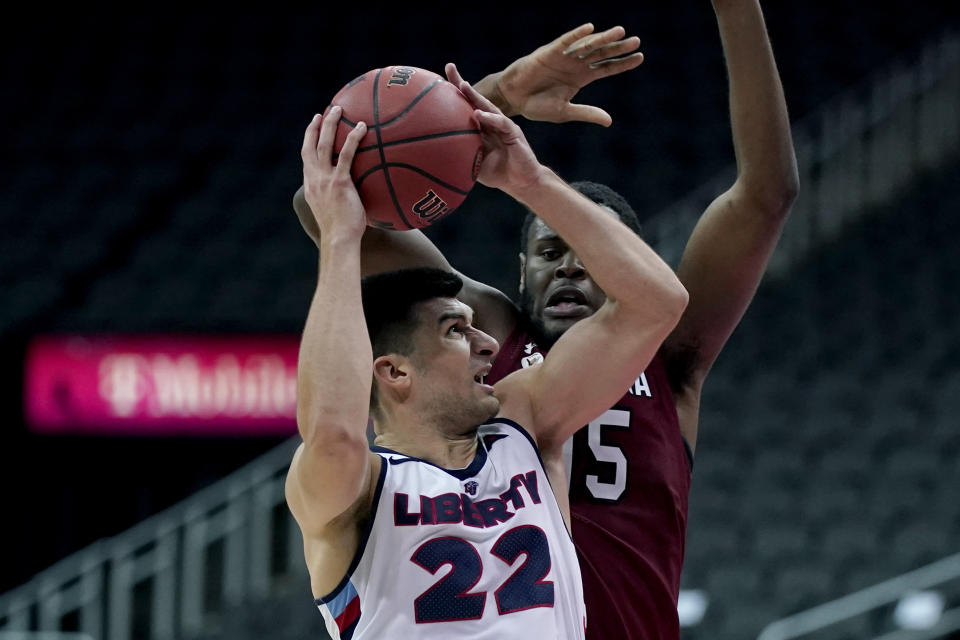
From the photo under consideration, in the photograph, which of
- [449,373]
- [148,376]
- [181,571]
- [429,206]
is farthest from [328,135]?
[148,376]

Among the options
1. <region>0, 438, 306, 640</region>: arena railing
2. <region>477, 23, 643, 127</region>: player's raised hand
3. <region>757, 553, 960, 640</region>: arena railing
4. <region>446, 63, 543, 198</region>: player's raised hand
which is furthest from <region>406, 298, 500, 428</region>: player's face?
<region>0, 438, 306, 640</region>: arena railing

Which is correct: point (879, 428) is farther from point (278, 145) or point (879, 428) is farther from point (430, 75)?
point (430, 75)

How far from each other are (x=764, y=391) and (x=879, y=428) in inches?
37.7

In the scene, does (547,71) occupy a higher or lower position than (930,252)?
lower

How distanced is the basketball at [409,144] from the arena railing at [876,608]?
5.85 meters

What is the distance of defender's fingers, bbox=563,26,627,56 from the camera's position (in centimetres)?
378

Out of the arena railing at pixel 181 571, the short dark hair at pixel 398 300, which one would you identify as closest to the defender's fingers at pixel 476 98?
the short dark hair at pixel 398 300

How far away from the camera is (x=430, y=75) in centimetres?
345

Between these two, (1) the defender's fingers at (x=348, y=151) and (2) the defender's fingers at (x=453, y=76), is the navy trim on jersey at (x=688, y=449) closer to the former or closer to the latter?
(2) the defender's fingers at (x=453, y=76)

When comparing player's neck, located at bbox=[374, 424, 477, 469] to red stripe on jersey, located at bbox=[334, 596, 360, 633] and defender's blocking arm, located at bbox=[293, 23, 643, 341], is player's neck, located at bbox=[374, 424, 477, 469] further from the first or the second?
defender's blocking arm, located at bbox=[293, 23, 643, 341]

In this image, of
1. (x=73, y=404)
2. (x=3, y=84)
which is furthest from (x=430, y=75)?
(x=3, y=84)

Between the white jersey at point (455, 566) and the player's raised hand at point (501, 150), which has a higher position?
the player's raised hand at point (501, 150)

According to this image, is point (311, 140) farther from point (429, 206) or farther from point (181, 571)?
point (181, 571)

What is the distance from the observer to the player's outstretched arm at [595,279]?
3.40 meters
